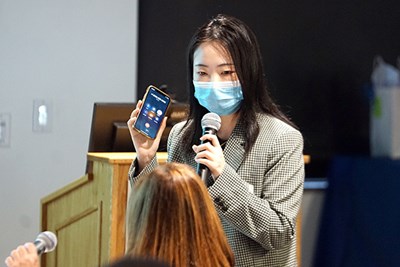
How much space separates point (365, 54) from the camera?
15.8ft

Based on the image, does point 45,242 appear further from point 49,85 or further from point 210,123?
point 49,85

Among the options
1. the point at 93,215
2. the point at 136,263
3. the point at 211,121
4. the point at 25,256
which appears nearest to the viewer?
the point at 136,263

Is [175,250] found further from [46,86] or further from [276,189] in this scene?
[46,86]

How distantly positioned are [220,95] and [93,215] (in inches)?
34.6

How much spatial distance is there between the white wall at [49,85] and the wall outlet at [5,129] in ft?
0.07

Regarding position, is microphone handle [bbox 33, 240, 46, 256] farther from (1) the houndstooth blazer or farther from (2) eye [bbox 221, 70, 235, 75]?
(2) eye [bbox 221, 70, 235, 75]

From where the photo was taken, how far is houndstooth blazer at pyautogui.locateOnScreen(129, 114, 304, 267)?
2.18 m

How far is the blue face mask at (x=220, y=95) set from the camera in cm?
233

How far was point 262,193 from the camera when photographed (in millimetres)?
2291

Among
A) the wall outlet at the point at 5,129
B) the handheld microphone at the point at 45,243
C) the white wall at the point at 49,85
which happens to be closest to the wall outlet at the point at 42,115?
the white wall at the point at 49,85

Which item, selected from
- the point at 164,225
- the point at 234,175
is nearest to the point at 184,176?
the point at 164,225

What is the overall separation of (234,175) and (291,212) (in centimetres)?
19

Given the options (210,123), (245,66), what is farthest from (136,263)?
(245,66)

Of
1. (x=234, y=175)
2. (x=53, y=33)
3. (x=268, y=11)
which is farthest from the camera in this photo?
(x=268, y=11)
